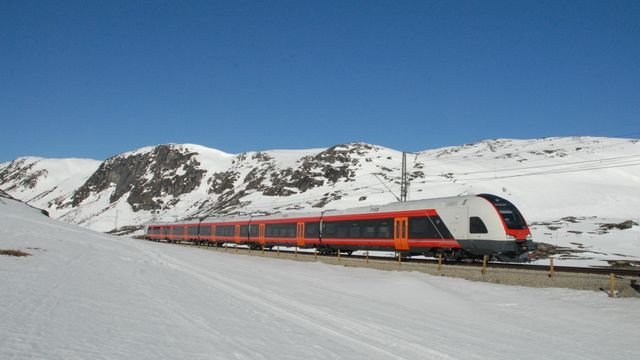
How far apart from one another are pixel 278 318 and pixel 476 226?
1489 centimetres

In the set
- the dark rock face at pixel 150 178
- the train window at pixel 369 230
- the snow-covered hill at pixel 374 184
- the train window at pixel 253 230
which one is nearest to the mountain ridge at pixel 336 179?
the snow-covered hill at pixel 374 184

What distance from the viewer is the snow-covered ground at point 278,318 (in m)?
6.86

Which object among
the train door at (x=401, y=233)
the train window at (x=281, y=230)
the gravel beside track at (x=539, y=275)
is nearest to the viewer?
the gravel beside track at (x=539, y=275)

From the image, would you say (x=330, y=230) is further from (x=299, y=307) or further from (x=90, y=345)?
(x=90, y=345)

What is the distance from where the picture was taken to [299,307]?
12.2 m

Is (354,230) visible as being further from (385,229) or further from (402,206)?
(402,206)

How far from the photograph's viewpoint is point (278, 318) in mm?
10273

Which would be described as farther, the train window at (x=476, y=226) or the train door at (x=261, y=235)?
the train door at (x=261, y=235)

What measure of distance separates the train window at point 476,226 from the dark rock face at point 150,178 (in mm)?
135700

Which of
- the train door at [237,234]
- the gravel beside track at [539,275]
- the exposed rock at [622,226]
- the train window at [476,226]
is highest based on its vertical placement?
the exposed rock at [622,226]

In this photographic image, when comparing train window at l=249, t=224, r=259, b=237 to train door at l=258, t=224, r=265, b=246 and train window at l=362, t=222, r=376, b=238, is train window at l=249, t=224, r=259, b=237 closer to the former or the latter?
train door at l=258, t=224, r=265, b=246

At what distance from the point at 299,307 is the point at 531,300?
851 centimetres

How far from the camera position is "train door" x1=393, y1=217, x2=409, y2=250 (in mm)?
26359

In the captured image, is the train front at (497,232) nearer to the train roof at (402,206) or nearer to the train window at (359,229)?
the train roof at (402,206)
